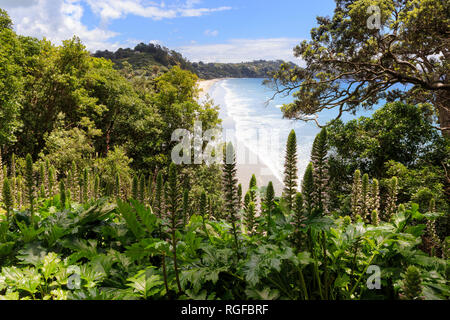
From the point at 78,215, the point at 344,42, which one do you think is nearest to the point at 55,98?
the point at 344,42

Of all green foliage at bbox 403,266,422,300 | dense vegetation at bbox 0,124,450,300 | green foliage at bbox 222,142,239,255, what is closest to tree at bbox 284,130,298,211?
dense vegetation at bbox 0,124,450,300

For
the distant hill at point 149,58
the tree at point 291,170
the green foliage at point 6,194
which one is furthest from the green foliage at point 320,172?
the distant hill at point 149,58

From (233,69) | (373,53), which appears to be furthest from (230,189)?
(233,69)

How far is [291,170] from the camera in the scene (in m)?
1.52

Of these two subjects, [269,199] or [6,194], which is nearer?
[269,199]

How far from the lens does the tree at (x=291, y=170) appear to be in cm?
149

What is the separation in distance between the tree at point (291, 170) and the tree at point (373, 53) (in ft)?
34.1

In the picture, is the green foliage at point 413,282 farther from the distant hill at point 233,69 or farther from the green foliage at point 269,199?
the distant hill at point 233,69

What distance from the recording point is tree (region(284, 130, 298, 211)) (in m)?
1.49

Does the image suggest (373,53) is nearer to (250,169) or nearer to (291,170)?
(291,170)

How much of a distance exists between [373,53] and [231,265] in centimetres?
1175

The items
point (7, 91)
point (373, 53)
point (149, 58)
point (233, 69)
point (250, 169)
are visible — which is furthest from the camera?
point (233, 69)

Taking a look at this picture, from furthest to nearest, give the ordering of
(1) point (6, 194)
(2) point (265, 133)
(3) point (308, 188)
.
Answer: (2) point (265, 133)
(1) point (6, 194)
(3) point (308, 188)
